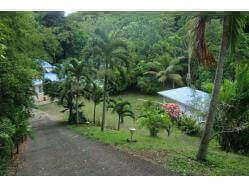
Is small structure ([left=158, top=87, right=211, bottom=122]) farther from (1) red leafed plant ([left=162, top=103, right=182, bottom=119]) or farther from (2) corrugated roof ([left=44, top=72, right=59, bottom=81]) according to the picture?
(2) corrugated roof ([left=44, top=72, right=59, bottom=81])

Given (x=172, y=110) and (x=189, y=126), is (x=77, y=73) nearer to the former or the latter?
(x=172, y=110)

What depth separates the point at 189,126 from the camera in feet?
18.4

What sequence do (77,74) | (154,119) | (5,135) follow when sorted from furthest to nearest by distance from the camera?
(77,74) < (154,119) < (5,135)

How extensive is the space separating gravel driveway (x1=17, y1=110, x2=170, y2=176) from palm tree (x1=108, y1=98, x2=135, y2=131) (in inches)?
32.3

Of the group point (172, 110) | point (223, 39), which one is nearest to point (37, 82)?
point (172, 110)

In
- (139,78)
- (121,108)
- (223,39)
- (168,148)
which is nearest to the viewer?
(223,39)

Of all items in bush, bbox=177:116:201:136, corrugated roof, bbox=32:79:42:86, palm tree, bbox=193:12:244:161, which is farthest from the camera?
bush, bbox=177:116:201:136

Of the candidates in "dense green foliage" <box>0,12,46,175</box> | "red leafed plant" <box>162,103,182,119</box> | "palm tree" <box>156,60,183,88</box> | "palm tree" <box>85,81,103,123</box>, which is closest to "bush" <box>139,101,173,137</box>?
"red leafed plant" <box>162,103,182,119</box>

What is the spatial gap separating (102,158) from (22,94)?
126 centimetres

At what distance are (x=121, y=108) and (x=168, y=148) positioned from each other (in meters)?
1.12

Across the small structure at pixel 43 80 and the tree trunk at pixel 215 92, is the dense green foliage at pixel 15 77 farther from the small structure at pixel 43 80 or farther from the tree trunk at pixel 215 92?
the tree trunk at pixel 215 92

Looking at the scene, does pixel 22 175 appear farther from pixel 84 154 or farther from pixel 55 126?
pixel 55 126

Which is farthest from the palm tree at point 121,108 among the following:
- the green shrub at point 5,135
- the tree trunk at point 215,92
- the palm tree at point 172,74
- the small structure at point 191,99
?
the green shrub at point 5,135

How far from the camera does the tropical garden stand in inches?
149
